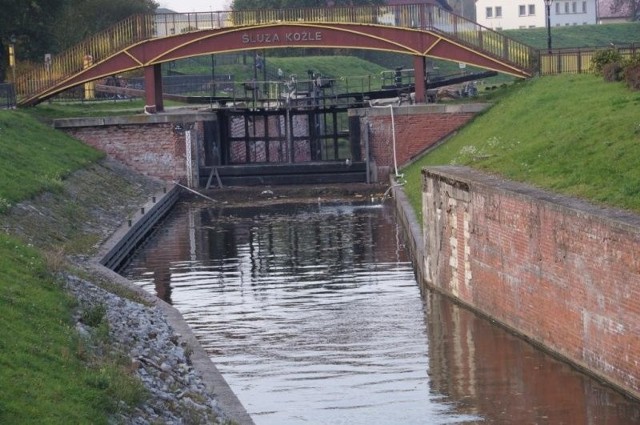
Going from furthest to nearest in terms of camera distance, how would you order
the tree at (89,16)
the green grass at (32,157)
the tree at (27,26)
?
the tree at (89,16)
the tree at (27,26)
the green grass at (32,157)

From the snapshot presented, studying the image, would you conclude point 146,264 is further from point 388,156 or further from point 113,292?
point 388,156

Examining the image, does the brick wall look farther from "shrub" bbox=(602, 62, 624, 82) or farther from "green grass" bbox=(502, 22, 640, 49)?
"green grass" bbox=(502, 22, 640, 49)

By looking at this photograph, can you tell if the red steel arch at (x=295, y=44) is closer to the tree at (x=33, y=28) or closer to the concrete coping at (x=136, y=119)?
the concrete coping at (x=136, y=119)

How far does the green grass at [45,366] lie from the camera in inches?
553

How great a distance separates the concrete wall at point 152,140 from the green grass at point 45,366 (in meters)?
28.8

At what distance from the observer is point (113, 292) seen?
24453 millimetres

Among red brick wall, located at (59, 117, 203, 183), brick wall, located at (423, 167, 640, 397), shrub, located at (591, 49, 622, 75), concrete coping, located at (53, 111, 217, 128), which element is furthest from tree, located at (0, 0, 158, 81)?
brick wall, located at (423, 167, 640, 397)

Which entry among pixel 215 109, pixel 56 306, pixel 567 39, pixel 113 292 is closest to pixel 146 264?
pixel 113 292

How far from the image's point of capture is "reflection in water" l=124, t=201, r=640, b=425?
1908cm

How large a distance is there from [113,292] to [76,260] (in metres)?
3.92

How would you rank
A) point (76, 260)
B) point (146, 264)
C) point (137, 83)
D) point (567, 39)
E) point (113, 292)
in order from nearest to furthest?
point (113, 292) → point (76, 260) → point (146, 264) → point (137, 83) → point (567, 39)

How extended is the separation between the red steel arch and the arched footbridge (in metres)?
0.03

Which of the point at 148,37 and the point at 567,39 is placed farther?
the point at 567,39

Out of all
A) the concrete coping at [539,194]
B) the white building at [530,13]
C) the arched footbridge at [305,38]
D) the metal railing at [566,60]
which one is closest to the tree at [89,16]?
the arched footbridge at [305,38]
